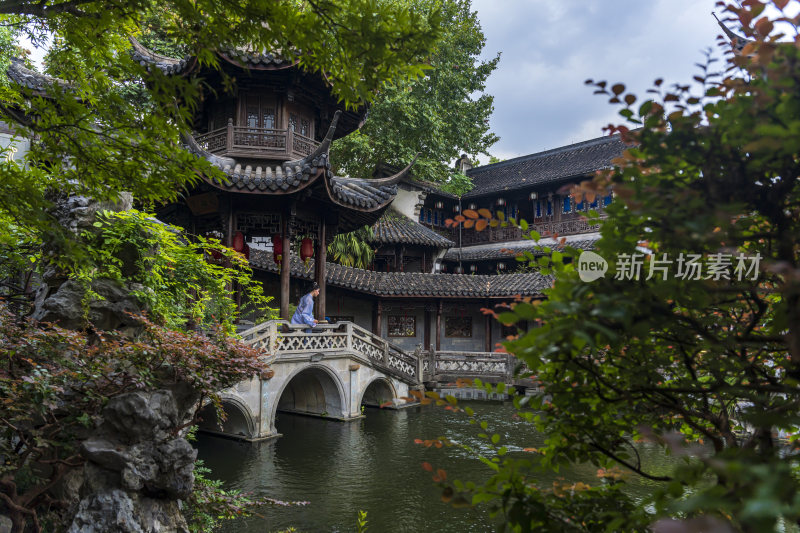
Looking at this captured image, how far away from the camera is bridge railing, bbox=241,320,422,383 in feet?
33.4

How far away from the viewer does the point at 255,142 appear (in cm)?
1109

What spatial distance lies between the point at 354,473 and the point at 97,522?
16.1 feet

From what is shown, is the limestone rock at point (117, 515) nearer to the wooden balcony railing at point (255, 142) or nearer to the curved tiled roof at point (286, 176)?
the curved tiled roof at point (286, 176)

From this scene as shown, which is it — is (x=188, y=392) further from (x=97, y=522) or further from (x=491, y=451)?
(x=491, y=451)

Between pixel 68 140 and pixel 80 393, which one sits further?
pixel 80 393

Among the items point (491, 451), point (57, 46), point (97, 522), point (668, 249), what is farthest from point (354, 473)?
point (668, 249)

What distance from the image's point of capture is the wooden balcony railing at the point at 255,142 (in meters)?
10.9

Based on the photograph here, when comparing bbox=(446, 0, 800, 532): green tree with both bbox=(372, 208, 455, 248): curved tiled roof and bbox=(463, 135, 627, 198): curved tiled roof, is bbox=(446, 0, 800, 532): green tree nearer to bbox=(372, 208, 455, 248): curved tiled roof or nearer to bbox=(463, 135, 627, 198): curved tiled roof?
bbox=(372, 208, 455, 248): curved tiled roof

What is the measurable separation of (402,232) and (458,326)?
14.0 feet

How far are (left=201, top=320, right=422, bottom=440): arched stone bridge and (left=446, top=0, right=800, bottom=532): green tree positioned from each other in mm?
7892

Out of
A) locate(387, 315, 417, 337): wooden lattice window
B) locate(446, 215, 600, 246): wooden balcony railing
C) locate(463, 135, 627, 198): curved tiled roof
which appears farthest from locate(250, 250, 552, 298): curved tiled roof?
locate(463, 135, 627, 198): curved tiled roof

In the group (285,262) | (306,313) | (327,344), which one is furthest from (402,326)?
(285,262)

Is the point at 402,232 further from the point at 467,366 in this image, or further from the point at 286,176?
the point at 286,176

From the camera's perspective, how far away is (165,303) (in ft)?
18.7
